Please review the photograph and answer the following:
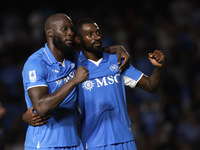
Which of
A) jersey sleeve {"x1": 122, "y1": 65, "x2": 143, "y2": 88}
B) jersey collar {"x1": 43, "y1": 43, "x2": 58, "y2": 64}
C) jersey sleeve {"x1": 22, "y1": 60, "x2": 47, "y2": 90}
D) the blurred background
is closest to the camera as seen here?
jersey sleeve {"x1": 22, "y1": 60, "x2": 47, "y2": 90}

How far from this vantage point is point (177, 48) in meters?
7.70

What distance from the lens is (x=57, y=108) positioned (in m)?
3.37

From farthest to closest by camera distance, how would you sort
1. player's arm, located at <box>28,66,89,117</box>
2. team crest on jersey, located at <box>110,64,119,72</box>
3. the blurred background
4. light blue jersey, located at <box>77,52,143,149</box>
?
the blurred background, team crest on jersey, located at <box>110,64,119,72</box>, light blue jersey, located at <box>77,52,143,149</box>, player's arm, located at <box>28,66,89,117</box>

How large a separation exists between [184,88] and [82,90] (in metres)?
4.03

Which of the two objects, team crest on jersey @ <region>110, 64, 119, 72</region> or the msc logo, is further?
team crest on jersey @ <region>110, 64, 119, 72</region>

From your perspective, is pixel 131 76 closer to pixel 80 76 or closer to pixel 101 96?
pixel 101 96

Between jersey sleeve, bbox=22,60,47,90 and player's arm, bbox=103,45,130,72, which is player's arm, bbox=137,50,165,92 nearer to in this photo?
player's arm, bbox=103,45,130,72

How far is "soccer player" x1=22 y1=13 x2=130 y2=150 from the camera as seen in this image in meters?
3.07

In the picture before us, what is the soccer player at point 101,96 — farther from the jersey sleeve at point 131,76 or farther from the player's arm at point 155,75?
the jersey sleeve at point 131,76

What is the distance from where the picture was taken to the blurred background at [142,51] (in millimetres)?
6551

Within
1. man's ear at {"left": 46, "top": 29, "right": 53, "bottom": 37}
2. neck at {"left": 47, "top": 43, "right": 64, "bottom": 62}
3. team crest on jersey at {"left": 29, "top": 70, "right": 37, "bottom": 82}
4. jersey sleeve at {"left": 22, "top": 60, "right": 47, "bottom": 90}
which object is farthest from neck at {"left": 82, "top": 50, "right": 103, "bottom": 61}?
team crest on jersey at {"left": 29, "top": 70, "right": 37, "bottom": 82}

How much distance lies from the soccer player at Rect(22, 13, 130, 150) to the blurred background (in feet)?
9.50

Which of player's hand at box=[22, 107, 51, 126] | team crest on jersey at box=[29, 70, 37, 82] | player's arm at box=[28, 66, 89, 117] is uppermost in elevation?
team crest on jersey at box=[29, 70, 37, 82]

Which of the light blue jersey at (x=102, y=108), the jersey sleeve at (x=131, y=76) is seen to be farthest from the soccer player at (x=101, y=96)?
the jersey sleeve at (x=131, y=76)
